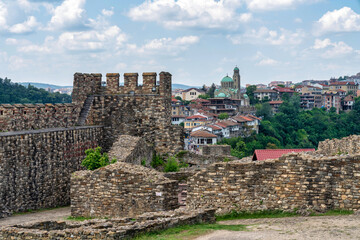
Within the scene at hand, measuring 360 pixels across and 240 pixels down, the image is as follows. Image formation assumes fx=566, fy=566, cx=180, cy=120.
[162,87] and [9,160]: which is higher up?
[162,87]

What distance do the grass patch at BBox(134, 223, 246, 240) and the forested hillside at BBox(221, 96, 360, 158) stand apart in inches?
4267

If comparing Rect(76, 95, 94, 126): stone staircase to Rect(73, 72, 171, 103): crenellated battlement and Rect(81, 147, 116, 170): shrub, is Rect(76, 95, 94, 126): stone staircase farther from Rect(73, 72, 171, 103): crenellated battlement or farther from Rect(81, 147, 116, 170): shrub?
Rect(81, 147, 116, 170): shrub

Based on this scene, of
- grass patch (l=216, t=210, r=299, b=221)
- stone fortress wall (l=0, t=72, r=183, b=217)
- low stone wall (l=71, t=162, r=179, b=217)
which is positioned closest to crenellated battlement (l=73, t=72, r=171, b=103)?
stone fortress wall (l=0, t=72, r=183, b=217)

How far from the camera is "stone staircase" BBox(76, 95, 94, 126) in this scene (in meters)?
25.0

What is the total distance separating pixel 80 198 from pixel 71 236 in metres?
5.74

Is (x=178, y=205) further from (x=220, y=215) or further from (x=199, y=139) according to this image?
(x=199, y=139)

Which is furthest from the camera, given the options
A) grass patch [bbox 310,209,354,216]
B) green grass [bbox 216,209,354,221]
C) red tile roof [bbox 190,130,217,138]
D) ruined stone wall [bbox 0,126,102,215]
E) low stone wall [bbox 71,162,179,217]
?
red tile roof [bbox 190,130,217,138]

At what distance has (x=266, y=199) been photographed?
1454 cm

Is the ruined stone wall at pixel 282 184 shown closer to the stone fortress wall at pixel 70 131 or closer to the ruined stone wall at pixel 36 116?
the stone fortress wall at pixel 70 131

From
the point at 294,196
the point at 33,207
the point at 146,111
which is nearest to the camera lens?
the point at 294,196

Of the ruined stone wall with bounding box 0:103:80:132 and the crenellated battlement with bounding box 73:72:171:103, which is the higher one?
the crenellated battlement with bounding box 73:72:171:103

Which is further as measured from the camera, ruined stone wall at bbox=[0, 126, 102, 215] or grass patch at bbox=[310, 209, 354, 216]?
ruined stone wall at bbox=[0, 126, 102, 215]

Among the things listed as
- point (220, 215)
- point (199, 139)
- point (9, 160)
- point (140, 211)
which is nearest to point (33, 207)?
point (9, 160)

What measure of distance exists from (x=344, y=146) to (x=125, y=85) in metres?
10.9
